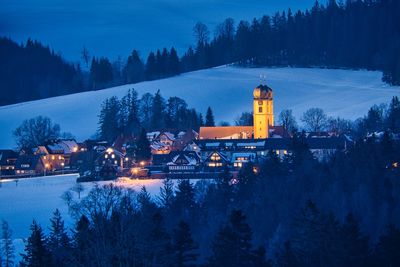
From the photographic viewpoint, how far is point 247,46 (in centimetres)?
8400

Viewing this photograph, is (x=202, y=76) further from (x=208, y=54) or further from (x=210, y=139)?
(x=210, y=139)

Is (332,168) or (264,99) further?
(264,99)

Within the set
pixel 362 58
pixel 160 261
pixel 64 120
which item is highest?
pixel 362 58

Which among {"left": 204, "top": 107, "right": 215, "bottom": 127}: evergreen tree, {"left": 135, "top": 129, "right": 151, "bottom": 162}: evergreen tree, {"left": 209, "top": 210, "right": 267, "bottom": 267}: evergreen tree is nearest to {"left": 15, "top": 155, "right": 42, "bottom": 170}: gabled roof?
{"left": 135, "top": 129, "right": 151, "bottom": 162}: evergreen tree

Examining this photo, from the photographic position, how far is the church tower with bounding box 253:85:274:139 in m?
53.3

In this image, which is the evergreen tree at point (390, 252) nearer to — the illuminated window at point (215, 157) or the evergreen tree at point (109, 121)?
the illuminated window at point (215, 157)

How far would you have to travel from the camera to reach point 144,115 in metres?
66.2

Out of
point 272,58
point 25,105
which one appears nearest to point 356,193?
point 25,105

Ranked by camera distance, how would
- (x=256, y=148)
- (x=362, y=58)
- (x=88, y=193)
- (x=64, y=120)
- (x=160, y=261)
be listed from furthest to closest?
1. (x=362, y=58)
2. (x=64, y=120)
3. (x=256, y=148)
4. (x=88, y=193)
5. (x=160, y=261)

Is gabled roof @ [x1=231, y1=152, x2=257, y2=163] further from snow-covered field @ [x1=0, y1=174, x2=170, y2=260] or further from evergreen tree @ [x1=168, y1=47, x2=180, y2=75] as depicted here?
evergreen tree @ [x1=168, y1=47, x2=180, y2=75]

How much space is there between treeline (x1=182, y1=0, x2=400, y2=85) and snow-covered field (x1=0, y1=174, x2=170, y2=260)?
4098 cm

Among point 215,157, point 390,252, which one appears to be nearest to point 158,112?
point 215,157

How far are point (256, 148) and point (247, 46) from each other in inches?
1505

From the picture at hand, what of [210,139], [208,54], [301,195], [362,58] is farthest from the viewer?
[208,54]
